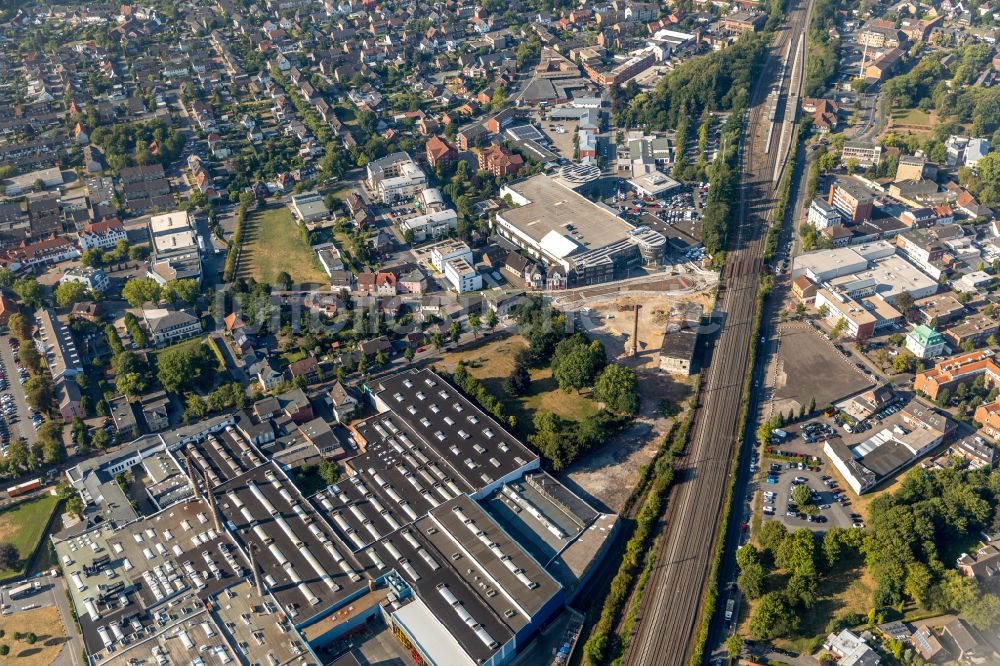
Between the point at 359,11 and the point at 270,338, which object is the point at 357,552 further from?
the point at 359,11

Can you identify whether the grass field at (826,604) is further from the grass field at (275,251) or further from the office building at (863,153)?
the office building at (863,153)

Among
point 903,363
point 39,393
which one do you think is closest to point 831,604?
point 903,363

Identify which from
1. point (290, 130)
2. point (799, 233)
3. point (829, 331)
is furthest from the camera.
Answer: point (290, 130)

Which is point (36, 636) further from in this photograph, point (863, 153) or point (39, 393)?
point (863, 153)

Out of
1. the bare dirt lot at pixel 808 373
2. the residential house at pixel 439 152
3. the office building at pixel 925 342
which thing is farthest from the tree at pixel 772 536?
the residential house at pixel 439 152

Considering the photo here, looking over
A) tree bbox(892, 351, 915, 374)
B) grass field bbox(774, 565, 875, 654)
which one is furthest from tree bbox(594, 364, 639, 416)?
tree bbox(892, 351, 915, 374)

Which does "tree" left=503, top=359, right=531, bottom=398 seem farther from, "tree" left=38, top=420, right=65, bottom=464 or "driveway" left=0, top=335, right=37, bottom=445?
"driveway" left=0, top=335, right=37, bottom=445

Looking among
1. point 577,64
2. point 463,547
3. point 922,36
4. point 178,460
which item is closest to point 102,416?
point 178,460
